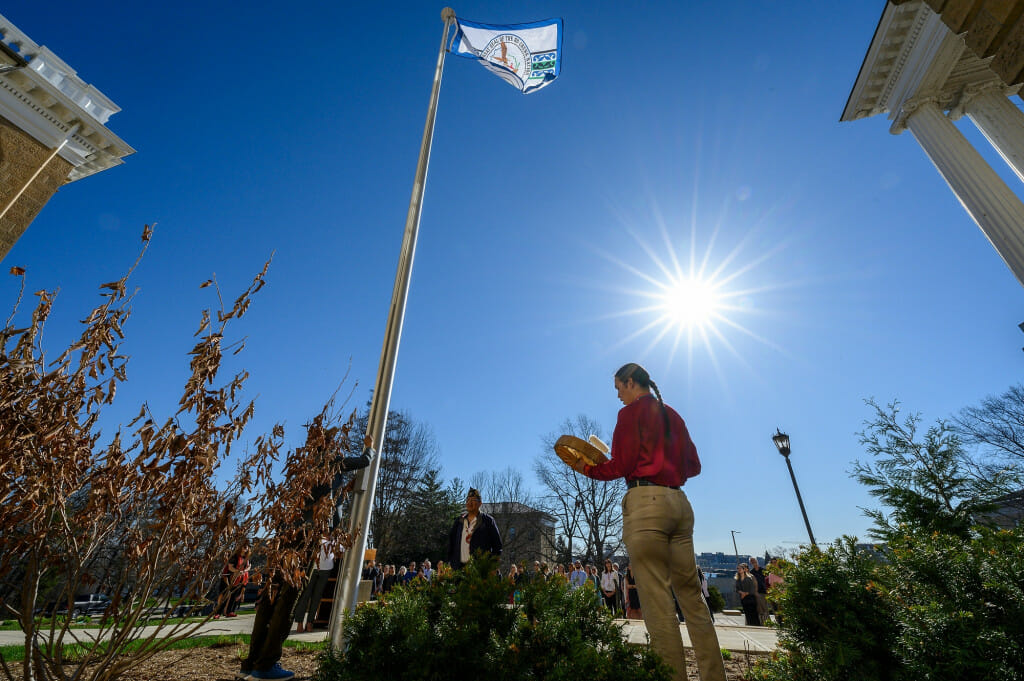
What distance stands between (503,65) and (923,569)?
10459 millimetres

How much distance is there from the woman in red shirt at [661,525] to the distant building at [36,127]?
17.3m

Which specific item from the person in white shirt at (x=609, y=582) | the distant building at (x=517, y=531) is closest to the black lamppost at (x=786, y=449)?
the person in white shirt at (x=609, y=582)

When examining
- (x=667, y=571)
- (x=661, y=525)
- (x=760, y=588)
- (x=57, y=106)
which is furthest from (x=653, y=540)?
(x=57, y=106)

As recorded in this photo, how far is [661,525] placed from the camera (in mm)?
2639

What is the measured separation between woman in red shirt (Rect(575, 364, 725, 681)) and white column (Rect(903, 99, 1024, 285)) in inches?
274

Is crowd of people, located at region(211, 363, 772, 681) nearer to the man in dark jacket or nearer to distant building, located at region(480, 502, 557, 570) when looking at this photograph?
the man in dark jacket

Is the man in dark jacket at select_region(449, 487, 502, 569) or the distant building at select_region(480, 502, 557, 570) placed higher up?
the distant building at select_region(480, 502, 557, 570)

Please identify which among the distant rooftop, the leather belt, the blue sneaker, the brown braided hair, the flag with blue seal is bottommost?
the blue sneaker

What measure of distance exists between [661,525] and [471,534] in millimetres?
3727

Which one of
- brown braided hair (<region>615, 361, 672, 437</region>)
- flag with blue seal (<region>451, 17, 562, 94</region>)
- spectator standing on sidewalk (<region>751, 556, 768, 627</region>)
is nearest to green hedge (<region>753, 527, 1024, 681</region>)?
brown braided hair (<region>615, 361, 672, 437</region>)

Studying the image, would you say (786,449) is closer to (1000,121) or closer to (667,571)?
(1000,121)

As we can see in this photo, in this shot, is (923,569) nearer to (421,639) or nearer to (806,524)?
(421,639)

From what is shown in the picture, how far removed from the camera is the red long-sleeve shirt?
2.80 meters

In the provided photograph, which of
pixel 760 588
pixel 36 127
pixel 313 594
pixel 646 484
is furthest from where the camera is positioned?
pixel 760 588
